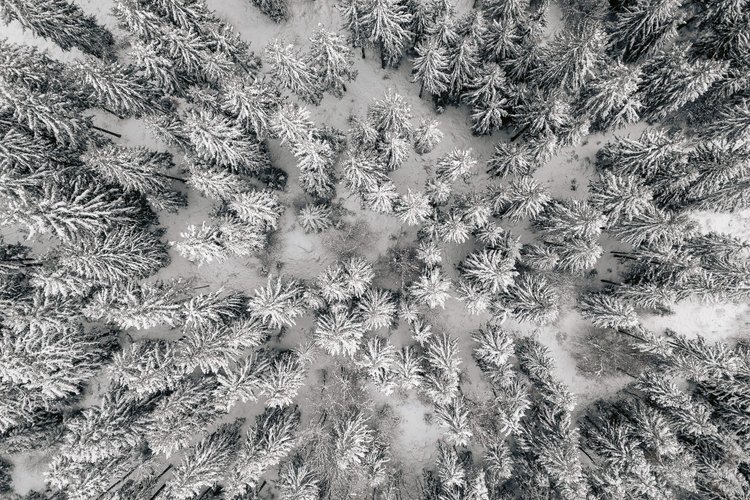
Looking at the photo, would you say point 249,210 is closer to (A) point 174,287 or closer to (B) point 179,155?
(A) point 174,287

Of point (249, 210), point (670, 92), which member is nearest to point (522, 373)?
point (670, 92)

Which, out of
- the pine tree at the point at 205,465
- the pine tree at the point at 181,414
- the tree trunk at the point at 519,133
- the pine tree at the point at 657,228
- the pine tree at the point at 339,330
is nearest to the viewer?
the pine tree at the point at 205,465

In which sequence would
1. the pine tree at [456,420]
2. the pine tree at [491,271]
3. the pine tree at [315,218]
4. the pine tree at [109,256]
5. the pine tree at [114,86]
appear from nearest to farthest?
the pine tree at [109,256]
the pine tree at [114,86]
the pine tree at [491,271]
the pine tree at [456,420]
the pine tree at [315,218]

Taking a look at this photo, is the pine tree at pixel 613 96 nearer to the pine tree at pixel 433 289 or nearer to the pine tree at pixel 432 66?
the pine tree at pixel 432 66

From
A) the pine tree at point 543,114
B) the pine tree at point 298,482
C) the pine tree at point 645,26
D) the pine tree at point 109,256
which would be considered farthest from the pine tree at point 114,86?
the pine tree at point 645,26

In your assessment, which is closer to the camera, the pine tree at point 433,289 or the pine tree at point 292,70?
the pine tree at point 292,70

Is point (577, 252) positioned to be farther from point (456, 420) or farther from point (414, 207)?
point (456, 420)

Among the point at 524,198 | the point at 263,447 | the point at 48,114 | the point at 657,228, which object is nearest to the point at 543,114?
the point at 524,198
